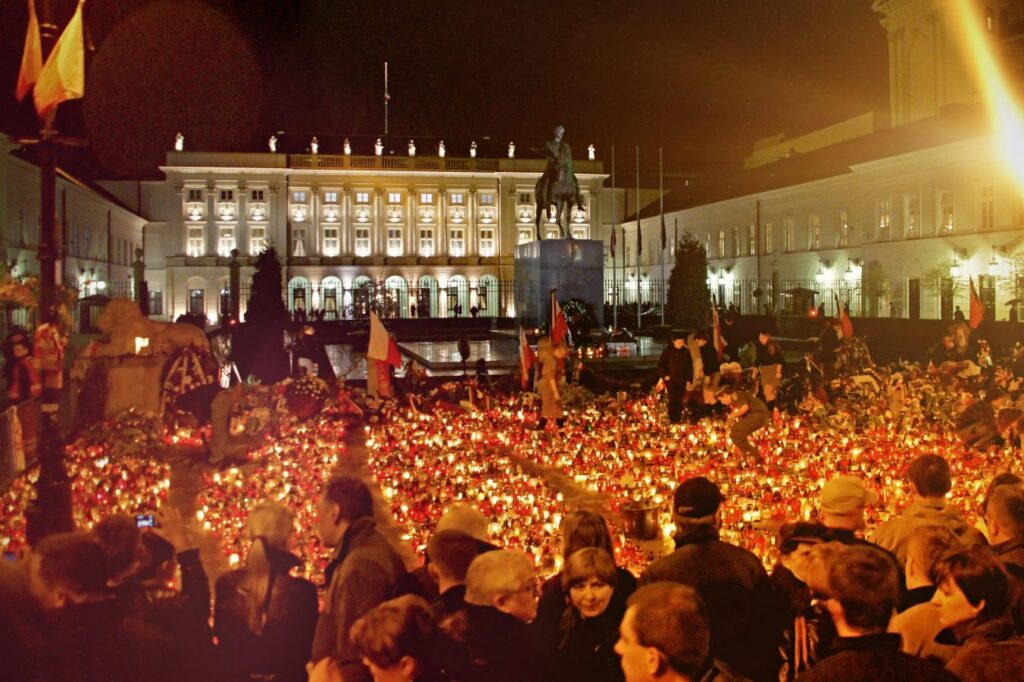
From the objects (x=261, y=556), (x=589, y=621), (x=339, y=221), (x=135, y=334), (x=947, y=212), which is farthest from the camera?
(x=339, y=221)

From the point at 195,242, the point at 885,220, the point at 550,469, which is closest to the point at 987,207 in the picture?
the point at 885,220

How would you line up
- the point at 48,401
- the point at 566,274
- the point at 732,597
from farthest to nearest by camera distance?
the point at 566,274 < the point at 48,401 < the point at 732,597

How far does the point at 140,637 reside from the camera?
Answer: 3729 millimetres

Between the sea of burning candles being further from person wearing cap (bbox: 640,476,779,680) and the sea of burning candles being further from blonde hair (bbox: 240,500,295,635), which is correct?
person wearing cap (bbox: 640,476,779,680)

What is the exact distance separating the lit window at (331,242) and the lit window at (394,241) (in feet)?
13.9

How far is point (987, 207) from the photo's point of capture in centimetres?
4091

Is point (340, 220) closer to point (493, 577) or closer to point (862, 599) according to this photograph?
point (493, 577)

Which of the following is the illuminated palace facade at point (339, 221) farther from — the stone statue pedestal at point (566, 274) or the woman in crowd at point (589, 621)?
the woman in crowd at point (589, 621)

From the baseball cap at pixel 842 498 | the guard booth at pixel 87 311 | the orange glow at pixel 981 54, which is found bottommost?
the baseball cap at pixel 842 498

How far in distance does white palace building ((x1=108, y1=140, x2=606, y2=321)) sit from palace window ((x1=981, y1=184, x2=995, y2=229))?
4540 centimetres

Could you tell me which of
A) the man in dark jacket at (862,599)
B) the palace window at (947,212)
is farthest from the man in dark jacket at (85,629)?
the palace window at (947,212)

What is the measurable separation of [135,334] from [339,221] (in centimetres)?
7458

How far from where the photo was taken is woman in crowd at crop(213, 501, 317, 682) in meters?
4.32

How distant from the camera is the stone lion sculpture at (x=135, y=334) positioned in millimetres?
14484
